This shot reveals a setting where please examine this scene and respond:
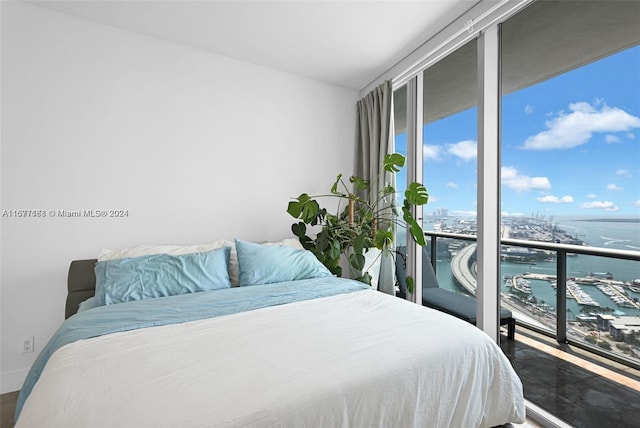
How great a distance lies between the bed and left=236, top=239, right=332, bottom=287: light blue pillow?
227 millimetres

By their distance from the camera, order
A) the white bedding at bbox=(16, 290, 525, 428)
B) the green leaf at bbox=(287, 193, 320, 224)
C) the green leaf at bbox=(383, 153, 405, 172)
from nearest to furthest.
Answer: the white bedding at bbox=(16, 290, 525, 428) → the green leaf at bbox=(383, 153, 405, 172) → the green leaf at bbox=(287, 193, 320, 224)

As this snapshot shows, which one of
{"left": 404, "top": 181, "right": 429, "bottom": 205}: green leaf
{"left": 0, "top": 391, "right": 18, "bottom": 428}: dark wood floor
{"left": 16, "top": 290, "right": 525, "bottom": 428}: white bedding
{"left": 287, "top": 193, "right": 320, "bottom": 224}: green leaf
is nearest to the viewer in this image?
{"left": 16, "top": 290, "right": 525, "bottom": 428}: white bedding

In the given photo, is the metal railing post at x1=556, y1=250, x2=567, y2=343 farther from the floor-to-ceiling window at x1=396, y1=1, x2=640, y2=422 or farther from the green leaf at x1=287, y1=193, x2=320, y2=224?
the green leaf at x1=287, y1=193, x2=320, y2=224

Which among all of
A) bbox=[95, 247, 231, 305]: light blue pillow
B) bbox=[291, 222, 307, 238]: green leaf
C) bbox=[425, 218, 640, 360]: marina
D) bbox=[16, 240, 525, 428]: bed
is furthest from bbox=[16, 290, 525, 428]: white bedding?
bbox=[291, 222, 307, 238]: green leaf

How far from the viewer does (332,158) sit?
3.62 meters

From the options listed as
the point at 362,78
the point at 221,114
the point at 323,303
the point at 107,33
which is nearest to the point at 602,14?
the point at 362,78

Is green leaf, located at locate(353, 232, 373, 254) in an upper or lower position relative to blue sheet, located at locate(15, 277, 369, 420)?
upper

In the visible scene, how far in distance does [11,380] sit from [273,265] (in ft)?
6.71

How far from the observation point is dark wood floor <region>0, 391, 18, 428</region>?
189 centimetres

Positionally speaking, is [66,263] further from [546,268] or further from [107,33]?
[546,268]

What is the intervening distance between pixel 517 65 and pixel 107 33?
3.39m

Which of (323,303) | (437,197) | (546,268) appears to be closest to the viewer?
(323,303)

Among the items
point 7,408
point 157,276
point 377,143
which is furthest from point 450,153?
point 7,408

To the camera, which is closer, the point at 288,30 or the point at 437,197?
the point at 288,30
